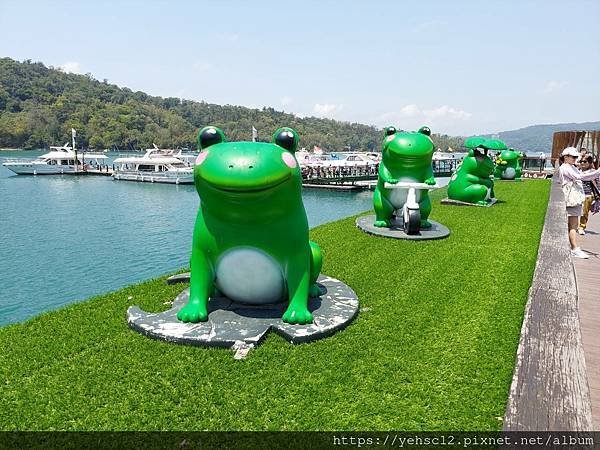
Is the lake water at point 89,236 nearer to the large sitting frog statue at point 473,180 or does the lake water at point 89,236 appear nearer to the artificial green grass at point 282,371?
the artificial green grass at point 282,371

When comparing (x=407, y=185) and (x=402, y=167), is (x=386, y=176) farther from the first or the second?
(x=407, y=185)

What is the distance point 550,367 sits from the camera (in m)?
2.90

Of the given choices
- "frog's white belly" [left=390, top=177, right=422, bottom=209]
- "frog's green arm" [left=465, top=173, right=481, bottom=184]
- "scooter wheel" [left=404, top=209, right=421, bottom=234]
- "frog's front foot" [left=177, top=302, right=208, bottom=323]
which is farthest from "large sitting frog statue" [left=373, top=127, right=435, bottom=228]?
"frog's front foot" [left=177, top=302, right=208, bottom=323]

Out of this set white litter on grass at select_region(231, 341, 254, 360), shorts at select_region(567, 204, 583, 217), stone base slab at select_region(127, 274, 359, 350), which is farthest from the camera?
shorts at select_region(567, 204, 583, 217)

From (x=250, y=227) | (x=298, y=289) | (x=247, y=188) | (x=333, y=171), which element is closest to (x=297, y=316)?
(x=298, y=289)

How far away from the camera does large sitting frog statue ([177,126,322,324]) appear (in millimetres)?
3574

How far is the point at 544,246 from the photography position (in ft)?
20.9

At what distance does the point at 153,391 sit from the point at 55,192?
33928mm

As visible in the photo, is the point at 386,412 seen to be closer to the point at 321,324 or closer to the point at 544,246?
the point at 321,324

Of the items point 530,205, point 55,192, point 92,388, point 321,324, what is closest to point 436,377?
point 321,324

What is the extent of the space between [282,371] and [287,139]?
198 centimetres

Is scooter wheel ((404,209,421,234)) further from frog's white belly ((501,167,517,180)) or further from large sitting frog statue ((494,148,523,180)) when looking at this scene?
frog's white belly ((501,167,517,180))

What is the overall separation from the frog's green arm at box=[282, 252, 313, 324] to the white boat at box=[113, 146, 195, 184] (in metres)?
35.4

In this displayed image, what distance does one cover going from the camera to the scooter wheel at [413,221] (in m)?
8.50
